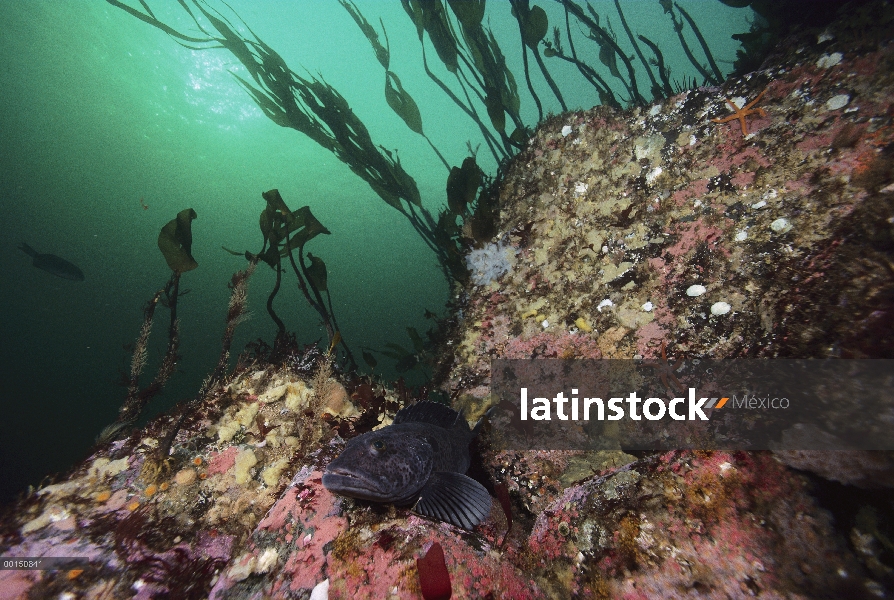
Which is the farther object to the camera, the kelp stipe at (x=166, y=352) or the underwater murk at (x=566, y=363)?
the kelp stipe at (x=166, y=352)

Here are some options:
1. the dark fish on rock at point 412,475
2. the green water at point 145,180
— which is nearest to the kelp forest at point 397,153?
the dark fish on rock at point 412,475

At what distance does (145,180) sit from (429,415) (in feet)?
257

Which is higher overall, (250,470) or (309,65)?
(309,65)

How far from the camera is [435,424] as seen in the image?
2746 mm

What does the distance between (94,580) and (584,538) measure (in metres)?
2.85

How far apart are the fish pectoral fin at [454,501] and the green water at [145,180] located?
2220 centimetres

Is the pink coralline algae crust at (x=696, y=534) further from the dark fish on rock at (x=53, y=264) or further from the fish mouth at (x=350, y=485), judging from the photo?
the dark fish on rock at (x=53, y=264)

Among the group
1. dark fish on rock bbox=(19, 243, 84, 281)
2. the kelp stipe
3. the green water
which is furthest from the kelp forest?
the green water

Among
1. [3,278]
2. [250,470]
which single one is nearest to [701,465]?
[250,470]

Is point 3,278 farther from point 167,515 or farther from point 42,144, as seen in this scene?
point 167,515

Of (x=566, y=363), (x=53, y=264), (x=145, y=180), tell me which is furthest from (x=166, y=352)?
(x=145, y=180)

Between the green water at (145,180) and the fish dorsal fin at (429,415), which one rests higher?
the green water at (145,180)

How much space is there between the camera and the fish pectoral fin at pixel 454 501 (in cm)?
177

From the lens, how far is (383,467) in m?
1.88
